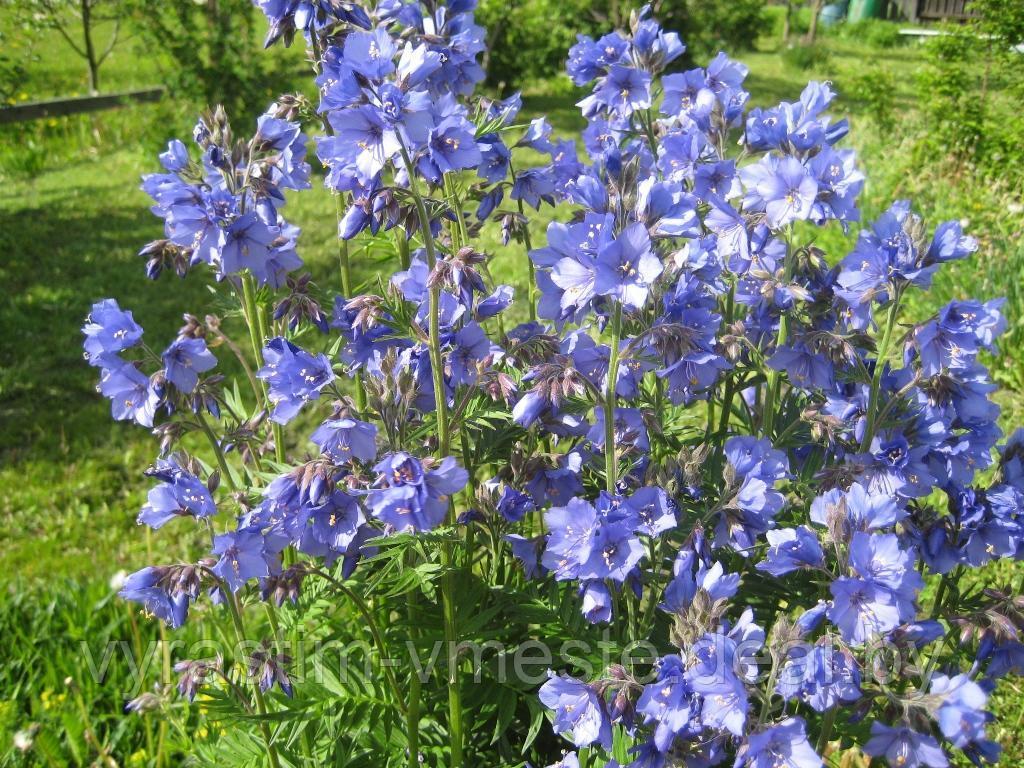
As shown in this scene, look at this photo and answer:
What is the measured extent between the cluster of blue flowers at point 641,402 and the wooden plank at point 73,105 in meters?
8.98

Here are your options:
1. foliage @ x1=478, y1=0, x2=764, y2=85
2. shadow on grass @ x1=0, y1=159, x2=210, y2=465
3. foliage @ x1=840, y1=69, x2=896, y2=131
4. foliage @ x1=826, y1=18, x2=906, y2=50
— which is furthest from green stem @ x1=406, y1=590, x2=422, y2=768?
foliage @ x1=826, y1=18, x2=906, y2=50

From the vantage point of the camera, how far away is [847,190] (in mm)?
1904

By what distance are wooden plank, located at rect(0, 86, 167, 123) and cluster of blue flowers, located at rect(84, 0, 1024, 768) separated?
8975 mm

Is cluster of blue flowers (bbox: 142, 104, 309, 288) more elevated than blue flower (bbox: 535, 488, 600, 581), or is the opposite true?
cluster of blue flowers (bbox: 142, 104, 309, 288)

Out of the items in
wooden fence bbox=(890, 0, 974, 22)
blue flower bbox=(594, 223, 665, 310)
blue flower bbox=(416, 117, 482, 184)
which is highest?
wooden fence bbox=(890, 0, 974, 22)

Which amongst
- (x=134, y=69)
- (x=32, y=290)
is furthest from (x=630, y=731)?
(x=134, y=69)

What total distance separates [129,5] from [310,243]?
400 centimetres

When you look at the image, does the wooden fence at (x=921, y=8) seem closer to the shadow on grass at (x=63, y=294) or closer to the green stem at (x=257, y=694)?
the shadow on grass at (x=63, y=294)

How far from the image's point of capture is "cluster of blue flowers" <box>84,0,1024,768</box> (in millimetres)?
1503

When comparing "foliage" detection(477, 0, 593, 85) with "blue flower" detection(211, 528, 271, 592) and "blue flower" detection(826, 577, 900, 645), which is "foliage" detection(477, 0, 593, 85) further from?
"blue flower" detection(826, 577, 900, 645)

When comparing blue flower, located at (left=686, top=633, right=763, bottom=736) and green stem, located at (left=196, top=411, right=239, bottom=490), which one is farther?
green stem, located at (left=196, top=411, right=239, bottom=490)

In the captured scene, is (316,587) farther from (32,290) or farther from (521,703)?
(32,290)

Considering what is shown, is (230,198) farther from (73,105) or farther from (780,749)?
(73,105)

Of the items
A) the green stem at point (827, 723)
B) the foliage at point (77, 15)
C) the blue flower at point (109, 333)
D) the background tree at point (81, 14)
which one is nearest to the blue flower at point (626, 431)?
the green stem at point (827, 723)
